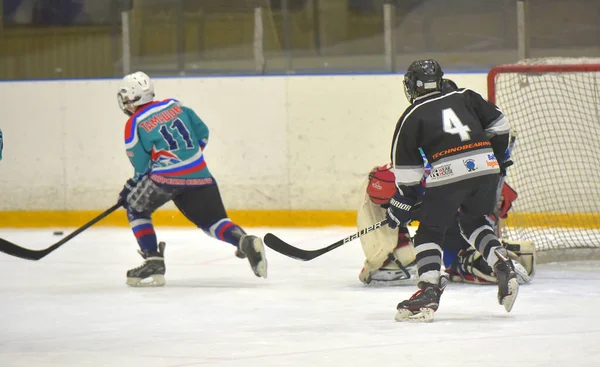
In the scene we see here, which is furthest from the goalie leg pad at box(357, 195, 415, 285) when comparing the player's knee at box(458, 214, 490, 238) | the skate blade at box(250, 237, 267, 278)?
the player's knee at box(458, 214, 490, 238)

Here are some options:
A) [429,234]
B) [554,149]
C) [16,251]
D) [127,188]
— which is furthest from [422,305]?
[554,149]

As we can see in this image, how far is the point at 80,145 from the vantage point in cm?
820

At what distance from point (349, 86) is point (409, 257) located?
Answer: 112 inches

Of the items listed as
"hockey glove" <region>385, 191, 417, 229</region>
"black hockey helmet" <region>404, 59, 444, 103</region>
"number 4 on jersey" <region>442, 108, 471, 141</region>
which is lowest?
"hockey glove" <region>385, 191, 417, 229</region>

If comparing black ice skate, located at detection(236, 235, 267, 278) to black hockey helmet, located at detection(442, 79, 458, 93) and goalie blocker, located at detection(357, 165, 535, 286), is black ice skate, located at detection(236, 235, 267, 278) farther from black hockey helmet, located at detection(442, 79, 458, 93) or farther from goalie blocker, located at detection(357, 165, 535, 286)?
black hockey helmet, located at detection(442, 79, 458, 93)

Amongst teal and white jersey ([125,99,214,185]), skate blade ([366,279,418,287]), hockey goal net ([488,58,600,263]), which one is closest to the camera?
skate blade ([366,279,418,287])

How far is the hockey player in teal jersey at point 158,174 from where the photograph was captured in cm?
532

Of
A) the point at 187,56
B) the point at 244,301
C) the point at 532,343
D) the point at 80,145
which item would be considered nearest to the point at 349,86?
the point at 187,56

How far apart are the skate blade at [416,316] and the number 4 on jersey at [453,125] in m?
0.65

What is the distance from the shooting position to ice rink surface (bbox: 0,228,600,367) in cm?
352

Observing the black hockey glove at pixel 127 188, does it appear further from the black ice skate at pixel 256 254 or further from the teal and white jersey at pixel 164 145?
the black ice skate at pixel 256 254

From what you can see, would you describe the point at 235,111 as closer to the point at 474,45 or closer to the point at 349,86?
the point at 349,86

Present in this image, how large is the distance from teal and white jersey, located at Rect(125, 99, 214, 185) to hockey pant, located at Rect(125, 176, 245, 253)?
0.04 metres

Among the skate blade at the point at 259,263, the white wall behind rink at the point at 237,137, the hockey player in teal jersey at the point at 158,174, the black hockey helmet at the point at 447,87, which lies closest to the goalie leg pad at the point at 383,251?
the skate blade at the point at 259,263
